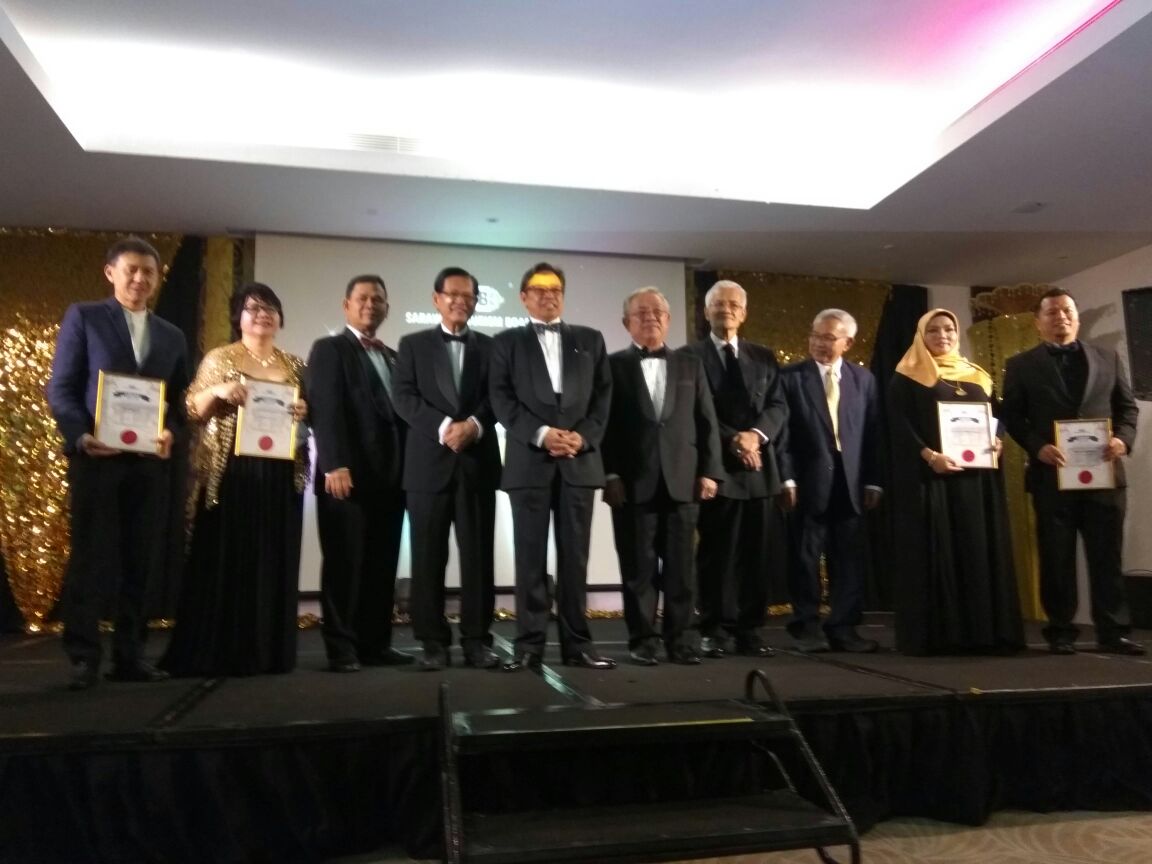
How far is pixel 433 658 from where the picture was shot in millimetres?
2912

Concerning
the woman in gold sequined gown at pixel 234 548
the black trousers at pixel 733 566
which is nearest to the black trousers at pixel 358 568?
the woman in gold sequined gown at pixel 234 548

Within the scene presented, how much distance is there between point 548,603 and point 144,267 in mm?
1778

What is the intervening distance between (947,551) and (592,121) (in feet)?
9.63

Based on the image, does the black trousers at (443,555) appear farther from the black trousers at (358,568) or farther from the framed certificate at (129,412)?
the framed certificate at (129,412)

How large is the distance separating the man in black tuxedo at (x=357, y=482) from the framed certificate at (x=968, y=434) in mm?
2164

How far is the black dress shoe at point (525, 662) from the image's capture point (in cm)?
284

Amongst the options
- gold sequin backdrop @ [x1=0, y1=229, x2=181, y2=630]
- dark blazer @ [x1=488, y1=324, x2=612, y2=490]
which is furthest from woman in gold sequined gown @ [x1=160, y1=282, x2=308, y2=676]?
gold sequin backdrop @ [x1=0, y1=229, x2=181, y2=630]

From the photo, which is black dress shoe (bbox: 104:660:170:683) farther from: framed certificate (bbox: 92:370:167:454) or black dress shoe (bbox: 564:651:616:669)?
black dress shoe (bbox: 564:651:616:669)

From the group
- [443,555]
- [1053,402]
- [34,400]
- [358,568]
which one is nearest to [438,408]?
[443,555]

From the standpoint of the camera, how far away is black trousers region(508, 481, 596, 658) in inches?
113

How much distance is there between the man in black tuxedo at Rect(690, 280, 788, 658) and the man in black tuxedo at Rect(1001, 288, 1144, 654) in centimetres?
119

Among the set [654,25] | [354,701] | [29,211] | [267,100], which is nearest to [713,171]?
[654,25]

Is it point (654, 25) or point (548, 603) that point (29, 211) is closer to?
point (654, 25)

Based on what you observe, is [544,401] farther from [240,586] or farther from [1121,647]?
[1121,647]
